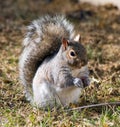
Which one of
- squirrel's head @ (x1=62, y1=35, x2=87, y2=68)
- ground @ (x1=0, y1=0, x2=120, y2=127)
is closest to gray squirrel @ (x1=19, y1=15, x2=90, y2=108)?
squirrel's head @ (x1=62, y1=35, x2=87, y2=68)

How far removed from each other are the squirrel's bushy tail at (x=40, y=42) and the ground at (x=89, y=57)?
0.26m

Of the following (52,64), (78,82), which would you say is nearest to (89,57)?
(52,64)

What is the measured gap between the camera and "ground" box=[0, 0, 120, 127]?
4.12 m

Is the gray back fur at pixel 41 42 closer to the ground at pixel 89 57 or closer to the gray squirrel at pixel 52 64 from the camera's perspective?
the gray squirrel at pixel 52 64

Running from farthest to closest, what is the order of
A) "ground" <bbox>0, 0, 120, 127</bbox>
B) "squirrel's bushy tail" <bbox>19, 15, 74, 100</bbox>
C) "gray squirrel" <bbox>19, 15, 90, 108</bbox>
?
"squirrel's bushy tail" <bbox>19, 15, 74, 100</bbox>
"gray squirrel" <bbox>19, 15, 90, 108</bbox>
"ground" <bbox>0, 0, 120, 127</bbox>

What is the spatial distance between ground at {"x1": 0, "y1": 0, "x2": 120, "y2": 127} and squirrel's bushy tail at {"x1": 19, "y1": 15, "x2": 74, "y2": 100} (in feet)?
0.85

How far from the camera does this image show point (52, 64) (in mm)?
4367

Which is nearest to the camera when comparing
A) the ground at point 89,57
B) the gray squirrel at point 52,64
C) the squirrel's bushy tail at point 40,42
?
the ground at point 89,57

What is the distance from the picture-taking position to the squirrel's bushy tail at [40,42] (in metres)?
4.60

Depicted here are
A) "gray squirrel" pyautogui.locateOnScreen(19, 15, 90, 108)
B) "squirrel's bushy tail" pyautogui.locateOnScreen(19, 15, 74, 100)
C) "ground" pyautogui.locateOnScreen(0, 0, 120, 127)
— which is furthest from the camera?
"squirrel's bushy tail" pyautogui.locateOnScreen(19, 15, 74, 100)

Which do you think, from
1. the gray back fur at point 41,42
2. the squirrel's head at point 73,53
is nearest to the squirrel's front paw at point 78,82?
the squirrel's head at point 73,53

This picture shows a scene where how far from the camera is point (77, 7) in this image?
8375 millimetres

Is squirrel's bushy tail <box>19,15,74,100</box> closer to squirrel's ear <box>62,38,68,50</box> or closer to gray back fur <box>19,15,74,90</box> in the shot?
gray back fur <box>19,15,74,90</box>

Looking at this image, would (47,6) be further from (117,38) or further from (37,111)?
(37,111)
